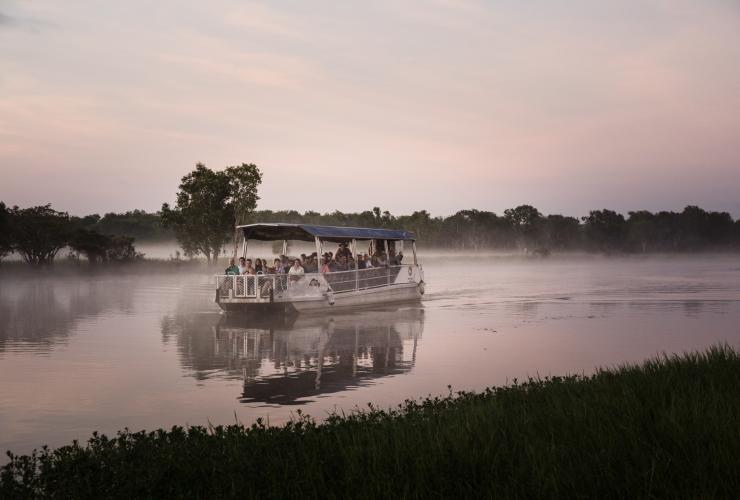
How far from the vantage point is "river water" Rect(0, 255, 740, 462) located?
1329 cm

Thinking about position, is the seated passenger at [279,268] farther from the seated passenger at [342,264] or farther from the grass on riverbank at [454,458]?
the grass on riverbank at [454,458]

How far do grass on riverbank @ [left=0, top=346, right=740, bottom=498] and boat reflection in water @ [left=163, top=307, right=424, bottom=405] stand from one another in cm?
506

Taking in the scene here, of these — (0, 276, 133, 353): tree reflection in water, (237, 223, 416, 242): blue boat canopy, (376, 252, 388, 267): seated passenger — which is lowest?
(0, 276, 133, 353): tree reflection in water

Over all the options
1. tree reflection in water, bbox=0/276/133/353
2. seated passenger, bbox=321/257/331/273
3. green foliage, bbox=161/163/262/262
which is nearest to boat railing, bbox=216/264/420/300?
seated passenger, bbox=321/257/331/273

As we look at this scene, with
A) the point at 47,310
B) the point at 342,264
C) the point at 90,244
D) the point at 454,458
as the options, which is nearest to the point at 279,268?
the point at 342,264

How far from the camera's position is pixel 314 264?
34500 millimetres

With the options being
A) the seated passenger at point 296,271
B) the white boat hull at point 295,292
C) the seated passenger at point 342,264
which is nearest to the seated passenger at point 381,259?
the white boat hull at point 295,292

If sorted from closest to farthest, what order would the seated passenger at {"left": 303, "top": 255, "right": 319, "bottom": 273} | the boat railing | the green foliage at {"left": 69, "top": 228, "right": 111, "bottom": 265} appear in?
1. the boat railing
2. the seated passenger at {"left": 303, "top": 255, "right": 319, "bottom": 273}
3. the green foliage at {"left": 69, "top": 228, "right": 111, "bottom": 265}

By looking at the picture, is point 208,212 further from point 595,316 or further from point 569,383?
point 569,383

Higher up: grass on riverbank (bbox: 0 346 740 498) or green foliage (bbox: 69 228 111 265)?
green foliage (bbox: 69 228 111 265)

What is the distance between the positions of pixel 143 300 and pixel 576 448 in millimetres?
37249

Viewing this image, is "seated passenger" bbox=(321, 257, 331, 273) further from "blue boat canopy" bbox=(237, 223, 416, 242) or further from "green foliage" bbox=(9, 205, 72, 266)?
"green foliage" bbox=(9, 205, 72, 266)

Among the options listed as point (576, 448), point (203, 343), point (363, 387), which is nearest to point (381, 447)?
point (576, 448)

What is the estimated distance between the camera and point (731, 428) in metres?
7.79
